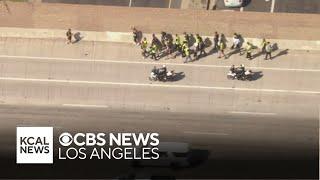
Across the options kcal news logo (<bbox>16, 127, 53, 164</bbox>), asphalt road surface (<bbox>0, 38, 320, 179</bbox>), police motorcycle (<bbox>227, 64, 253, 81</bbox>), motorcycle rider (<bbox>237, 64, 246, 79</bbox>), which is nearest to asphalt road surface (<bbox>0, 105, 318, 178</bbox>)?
asphalt road surface (<bbox>0, 38, 320, 179</bbox>)

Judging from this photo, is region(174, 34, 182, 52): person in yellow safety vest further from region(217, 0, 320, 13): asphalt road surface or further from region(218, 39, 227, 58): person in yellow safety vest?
region(217, 0, 320, 13): asphalt road surface

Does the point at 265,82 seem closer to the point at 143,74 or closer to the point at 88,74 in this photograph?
the point at 143,74

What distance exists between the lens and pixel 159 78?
51.0 metres

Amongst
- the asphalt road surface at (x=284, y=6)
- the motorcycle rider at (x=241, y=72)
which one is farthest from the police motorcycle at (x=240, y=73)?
the asphalt road surface at (x=284, y=6)

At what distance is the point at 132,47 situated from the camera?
53.5 metres

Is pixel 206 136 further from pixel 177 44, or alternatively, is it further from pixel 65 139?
pixel 177 44

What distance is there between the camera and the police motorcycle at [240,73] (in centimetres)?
5041

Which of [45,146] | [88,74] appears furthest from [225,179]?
[88,74]

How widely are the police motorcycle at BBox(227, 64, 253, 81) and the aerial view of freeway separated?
0.13 meters

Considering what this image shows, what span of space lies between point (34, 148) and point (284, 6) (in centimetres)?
2422

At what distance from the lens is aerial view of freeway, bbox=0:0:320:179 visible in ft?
144

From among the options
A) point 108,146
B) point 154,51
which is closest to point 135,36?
point 154,51

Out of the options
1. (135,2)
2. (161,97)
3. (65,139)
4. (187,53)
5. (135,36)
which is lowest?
(65,139)

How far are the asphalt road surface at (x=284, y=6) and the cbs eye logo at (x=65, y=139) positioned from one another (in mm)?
17233
